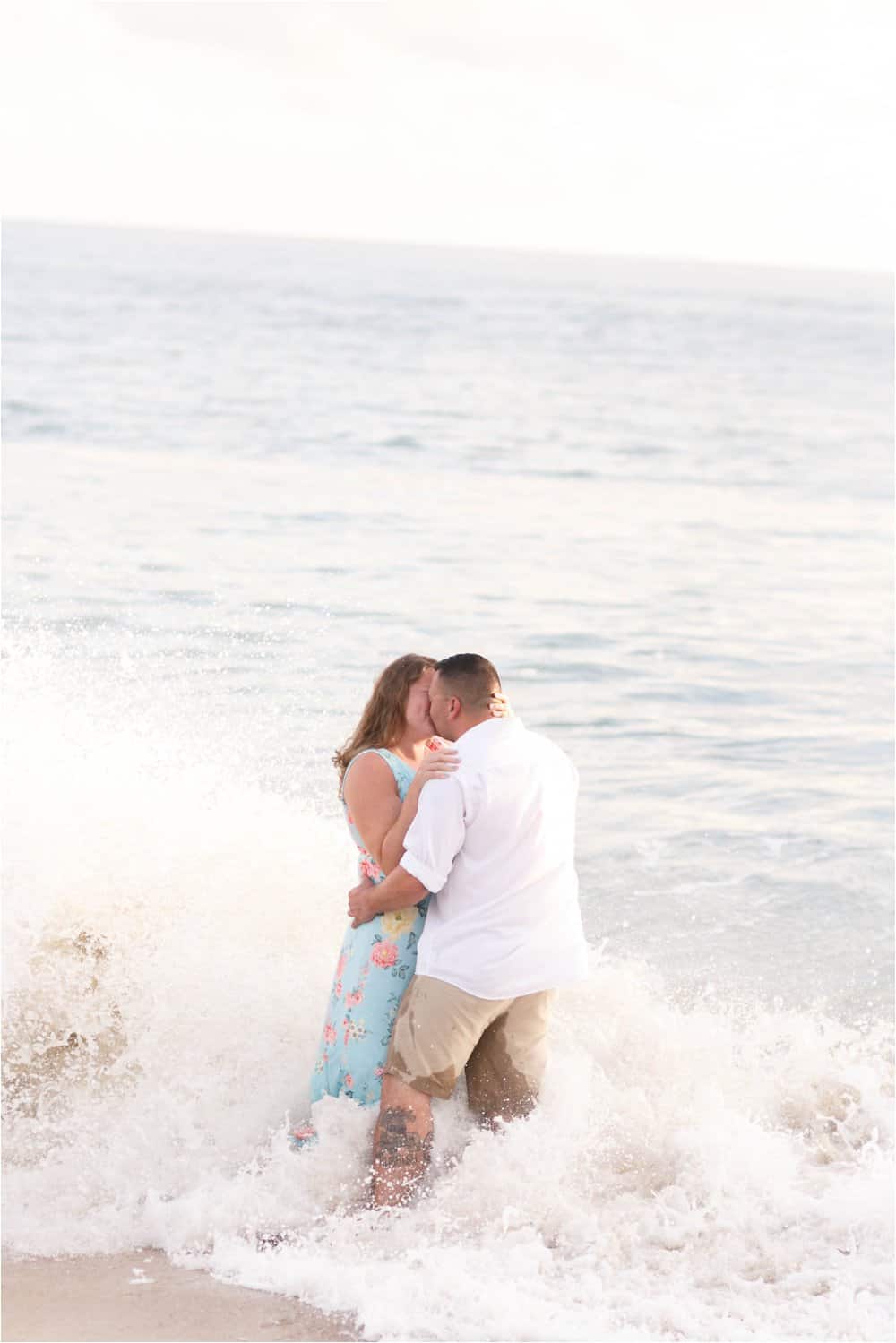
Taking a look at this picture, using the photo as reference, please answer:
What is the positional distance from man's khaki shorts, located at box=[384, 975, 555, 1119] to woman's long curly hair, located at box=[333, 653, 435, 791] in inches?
29.7

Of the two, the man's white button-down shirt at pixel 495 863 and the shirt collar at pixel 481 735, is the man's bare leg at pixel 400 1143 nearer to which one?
the man's white button-down shirt at pixel 495 863

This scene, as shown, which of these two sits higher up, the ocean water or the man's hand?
the man's hand

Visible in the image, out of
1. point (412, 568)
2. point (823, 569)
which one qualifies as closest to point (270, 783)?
point (412, 568)

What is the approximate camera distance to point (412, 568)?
16203mm

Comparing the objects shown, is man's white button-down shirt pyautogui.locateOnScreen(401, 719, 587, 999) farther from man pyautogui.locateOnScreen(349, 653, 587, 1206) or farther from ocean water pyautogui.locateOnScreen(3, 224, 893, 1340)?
ocean water pyautogui.locateOnScreen(3, 224, 893, 1340)

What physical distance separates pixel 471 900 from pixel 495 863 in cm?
→ 14

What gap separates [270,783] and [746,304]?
95499 mm

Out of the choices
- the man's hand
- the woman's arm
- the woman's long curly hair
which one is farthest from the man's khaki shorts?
the woman's long curly hair

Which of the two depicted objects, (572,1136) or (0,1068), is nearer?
(572,1136)

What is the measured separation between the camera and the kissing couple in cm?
459

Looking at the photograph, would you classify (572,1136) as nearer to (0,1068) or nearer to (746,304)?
(0,1068)

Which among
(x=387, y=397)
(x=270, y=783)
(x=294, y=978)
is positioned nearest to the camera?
(x=294, y=978)

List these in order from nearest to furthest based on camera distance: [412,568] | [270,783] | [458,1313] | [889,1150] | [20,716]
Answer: [458,1313] → [889,1150] → [20,716] → [270,783] → [412,568]

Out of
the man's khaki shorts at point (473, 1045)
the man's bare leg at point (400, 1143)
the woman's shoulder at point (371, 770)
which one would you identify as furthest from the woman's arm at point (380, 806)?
the man's bare leg at point (400, 1143)
